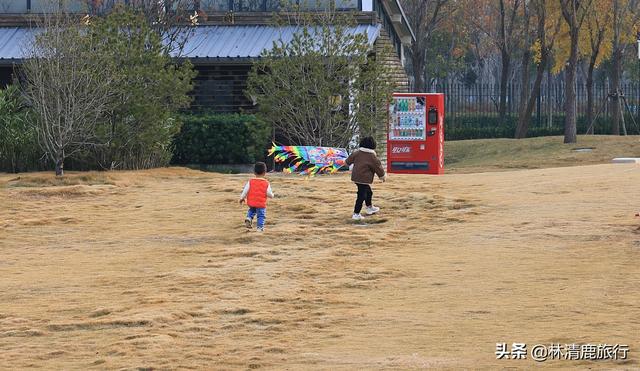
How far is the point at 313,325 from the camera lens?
12.2 meters

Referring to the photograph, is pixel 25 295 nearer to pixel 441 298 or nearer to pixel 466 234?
pixel 441 298

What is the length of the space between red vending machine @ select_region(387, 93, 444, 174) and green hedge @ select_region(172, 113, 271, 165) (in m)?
3.71

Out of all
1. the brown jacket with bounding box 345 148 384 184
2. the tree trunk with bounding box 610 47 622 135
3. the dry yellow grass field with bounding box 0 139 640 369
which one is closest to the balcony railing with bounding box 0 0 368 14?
the dry yellow grass field with bounding box 0 139 640 369

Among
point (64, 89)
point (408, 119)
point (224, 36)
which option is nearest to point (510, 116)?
point (224, 36)

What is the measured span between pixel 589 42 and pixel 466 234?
31688 millimetres

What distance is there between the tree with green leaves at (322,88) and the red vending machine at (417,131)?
1989 mm

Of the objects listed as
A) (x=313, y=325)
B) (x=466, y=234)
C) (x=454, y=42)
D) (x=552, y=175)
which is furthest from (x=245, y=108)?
(x=454, y=42)

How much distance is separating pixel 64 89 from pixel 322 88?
5738 mm

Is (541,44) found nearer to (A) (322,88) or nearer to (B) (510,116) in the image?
(B) (510,116)

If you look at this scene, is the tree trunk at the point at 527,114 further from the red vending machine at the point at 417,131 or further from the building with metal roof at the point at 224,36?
the red vending machine at the point at 417,131

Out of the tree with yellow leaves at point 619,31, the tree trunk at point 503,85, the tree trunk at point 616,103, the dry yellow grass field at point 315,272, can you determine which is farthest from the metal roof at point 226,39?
the tree trunk at point 503,85

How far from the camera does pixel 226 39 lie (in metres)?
31.5

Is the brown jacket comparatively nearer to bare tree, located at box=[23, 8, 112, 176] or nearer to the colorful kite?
the colorful kite

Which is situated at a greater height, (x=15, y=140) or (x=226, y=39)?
(x=226, y=39)
